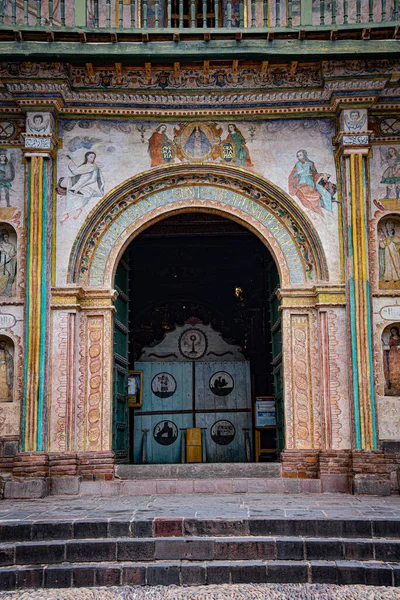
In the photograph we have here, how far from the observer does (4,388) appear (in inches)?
433

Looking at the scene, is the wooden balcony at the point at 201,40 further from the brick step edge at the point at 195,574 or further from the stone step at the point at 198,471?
the brick step edge at the point at 195,574

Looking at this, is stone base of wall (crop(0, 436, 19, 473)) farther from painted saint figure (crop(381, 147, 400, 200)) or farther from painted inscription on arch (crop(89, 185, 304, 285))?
painted saint figure (crop(381, 147, 400, 200))

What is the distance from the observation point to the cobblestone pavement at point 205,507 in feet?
27.0

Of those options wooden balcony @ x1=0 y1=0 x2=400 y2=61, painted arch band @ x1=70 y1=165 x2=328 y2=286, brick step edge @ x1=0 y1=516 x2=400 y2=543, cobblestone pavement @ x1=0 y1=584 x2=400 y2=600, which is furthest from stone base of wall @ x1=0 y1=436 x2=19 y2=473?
wooden balcony @ x1=0 y1=0 x2=400 y2=61

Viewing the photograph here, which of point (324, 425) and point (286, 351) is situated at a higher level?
point (286, 351)

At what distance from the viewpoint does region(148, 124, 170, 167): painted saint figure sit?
11.6 m

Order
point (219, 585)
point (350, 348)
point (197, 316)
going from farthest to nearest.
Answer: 1. point (197, 316)
2. point (350, 348)
3. point (219, 585)

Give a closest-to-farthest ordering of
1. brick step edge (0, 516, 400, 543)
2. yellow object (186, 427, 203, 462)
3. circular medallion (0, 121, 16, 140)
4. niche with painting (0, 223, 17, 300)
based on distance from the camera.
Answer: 1. brick step edge (0, 516, 400, 543)
2. niche with painting (0, 223, 17, 300)
3. circular medallion (0, 121, 16, 140)
4. yellow object (186, 427, 203, 462)

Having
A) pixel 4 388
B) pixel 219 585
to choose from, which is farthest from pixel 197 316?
pixel 219 585

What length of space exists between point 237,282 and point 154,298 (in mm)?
1733

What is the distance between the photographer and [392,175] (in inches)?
451

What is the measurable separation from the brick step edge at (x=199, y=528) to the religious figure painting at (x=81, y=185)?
494 cm

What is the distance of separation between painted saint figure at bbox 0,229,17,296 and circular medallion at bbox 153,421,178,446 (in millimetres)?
5139

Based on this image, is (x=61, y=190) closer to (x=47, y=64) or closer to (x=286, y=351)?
(x=47, y=64)
